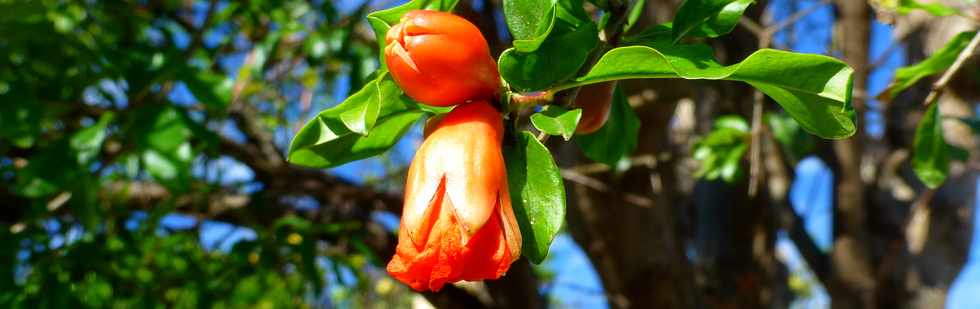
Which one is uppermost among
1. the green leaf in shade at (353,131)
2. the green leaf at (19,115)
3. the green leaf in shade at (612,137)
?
the green leaf in shade at (353,131)

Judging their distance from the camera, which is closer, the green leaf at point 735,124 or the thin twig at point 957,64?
the thin twig at point 957,64

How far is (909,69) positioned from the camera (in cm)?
101

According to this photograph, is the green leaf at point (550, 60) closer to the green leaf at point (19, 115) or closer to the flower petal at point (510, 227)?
the flower petal at point (510, 227)

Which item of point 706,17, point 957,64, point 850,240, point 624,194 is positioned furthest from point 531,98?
point 850,240

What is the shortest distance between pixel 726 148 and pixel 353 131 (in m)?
1.35

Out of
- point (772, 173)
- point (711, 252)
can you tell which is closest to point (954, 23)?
point (772, 173)

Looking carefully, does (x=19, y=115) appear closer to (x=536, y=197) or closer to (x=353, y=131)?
(x=353, y=131)

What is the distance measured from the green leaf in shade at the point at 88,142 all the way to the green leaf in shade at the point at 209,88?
0.16 m

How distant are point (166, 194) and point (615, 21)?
203 centimetres

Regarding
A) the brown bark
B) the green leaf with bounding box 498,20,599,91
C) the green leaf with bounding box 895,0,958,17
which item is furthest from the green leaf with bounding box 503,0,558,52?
the brown bark

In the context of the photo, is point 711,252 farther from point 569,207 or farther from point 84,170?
point 84,170

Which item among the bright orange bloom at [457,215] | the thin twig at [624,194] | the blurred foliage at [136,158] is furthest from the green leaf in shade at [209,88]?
the bright orange bloom at [457,215]

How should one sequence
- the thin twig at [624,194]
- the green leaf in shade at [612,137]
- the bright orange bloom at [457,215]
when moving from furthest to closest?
1. the thin twig at [624,194]
2. the green leaf in shade at [612,137]
3. the bright orange bloom at [457,215]

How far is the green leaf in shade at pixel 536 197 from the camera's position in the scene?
615 millimetres
